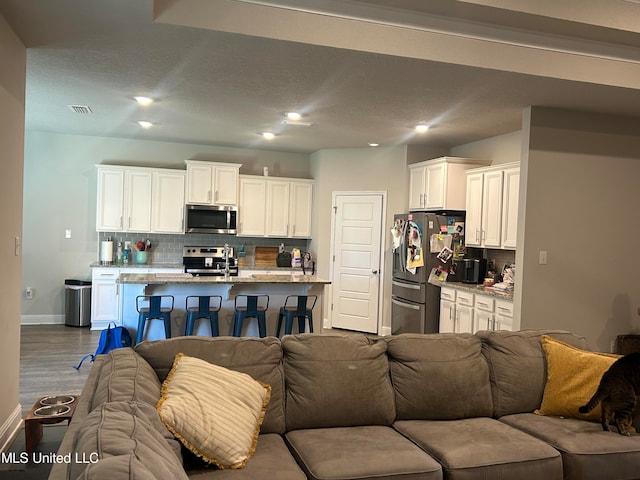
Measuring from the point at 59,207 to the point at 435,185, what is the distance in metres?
4.94

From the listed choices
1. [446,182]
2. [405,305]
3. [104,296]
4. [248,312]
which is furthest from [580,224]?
[104,296]

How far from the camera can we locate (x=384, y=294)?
277 inches

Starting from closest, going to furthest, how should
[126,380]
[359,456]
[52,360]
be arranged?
[126,380] < [359,456] < [52,360]

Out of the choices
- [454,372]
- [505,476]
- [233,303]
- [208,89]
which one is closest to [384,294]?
[233,303]

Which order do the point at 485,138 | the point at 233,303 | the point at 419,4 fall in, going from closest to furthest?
the point at 419,4 → the point at 233,303 → the point at 485,138

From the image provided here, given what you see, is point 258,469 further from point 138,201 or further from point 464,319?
point 138,201

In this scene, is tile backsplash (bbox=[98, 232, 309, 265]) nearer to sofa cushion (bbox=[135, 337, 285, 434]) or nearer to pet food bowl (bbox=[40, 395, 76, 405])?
pet food bowl (bbox=[40, 395, 76, 405])

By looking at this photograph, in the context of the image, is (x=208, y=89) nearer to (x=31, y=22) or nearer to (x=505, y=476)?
(x=31, y=22)

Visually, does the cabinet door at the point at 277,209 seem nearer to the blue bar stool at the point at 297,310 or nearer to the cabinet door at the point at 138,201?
the cabinet door at the point at 138,201

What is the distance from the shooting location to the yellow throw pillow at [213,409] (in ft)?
6.48

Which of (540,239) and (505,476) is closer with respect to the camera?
(505,476)

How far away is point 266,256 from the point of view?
25.9 ft

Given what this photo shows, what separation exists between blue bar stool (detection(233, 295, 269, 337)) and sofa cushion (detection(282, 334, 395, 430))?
2.40m

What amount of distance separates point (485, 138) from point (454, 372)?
13.7ft
